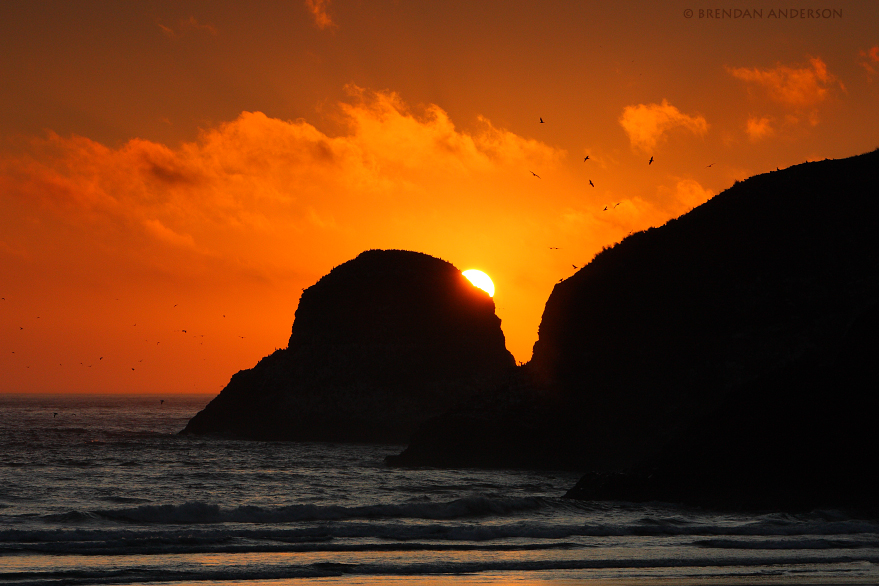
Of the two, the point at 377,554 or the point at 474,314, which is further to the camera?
the point at 474,314

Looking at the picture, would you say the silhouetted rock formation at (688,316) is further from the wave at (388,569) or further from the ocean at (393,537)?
the wave at (388,569)

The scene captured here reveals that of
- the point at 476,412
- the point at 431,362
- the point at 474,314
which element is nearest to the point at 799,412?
the point at 476,412

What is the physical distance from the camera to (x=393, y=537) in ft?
61.8

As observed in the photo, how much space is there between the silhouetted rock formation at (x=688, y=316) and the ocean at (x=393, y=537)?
669 centimetres

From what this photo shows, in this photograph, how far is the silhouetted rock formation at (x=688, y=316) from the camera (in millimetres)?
33469

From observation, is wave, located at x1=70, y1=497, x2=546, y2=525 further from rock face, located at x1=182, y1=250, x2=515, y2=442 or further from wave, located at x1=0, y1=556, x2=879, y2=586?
rock face, located at x1=182, y1=250, x2=515, y2=442

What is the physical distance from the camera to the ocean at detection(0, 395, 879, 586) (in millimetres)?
14844

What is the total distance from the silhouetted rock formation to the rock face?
98.9 ft

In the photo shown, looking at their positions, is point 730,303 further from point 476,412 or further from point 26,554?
point 26,554

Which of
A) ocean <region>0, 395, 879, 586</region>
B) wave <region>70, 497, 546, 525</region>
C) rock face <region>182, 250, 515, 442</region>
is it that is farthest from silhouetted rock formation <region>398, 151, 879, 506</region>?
rock face <region>182, 250, 515, 442</region>

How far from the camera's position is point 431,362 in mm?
76000

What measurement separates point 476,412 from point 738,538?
854 inches

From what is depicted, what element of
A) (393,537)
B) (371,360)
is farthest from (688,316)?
(371,360)

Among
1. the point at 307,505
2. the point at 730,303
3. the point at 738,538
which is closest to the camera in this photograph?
the point at 738,538
